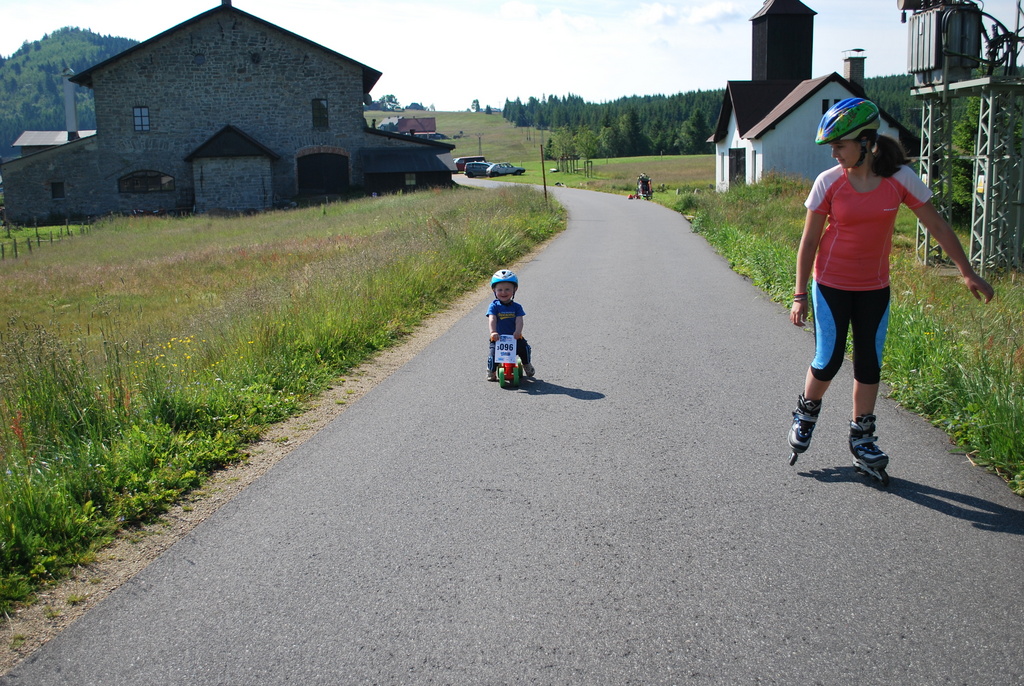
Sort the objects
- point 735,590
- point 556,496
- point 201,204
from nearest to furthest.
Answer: point 735,590, point 556,496, point 201,204

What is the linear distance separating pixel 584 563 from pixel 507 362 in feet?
12.3

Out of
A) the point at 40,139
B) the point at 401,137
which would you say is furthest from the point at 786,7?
the point at 40,139

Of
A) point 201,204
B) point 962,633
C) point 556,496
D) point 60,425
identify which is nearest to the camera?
point 962,633

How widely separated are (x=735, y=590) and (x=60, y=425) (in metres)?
4.61

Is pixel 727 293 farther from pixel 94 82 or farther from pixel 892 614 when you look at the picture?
pixel 94 82

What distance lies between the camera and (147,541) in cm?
451

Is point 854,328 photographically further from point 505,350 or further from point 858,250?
point 505,350

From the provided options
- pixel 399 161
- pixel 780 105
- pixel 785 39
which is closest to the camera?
pixel 780 105

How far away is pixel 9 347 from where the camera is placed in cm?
641

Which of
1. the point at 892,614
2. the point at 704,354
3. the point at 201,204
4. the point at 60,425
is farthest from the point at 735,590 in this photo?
the point at 201,204

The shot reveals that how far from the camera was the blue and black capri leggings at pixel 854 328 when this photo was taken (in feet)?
16.0

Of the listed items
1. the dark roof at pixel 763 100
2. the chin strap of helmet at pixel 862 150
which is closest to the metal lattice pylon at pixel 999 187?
the chin strap of helmet at pixel 862 150

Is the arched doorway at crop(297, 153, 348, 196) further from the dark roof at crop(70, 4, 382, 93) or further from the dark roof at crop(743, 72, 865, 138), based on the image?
the dark roof at crop(743, 72, 865, 138)

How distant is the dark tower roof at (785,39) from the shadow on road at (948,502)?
50.9 meters
